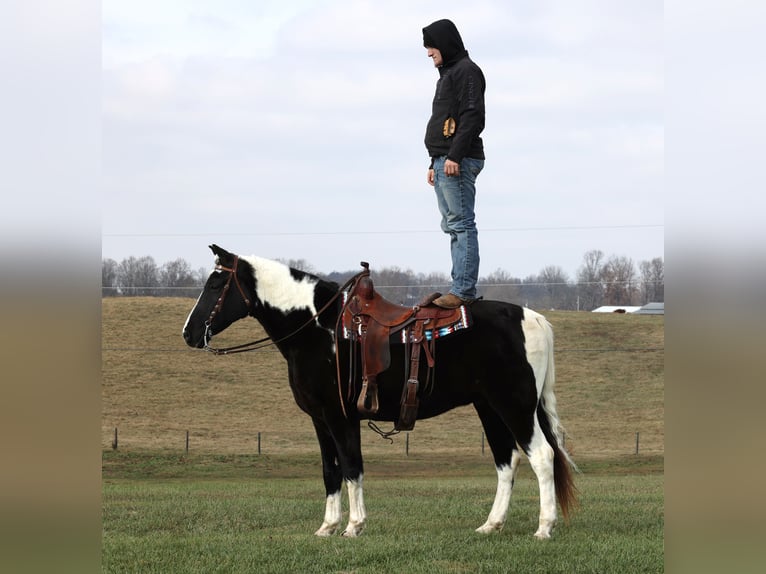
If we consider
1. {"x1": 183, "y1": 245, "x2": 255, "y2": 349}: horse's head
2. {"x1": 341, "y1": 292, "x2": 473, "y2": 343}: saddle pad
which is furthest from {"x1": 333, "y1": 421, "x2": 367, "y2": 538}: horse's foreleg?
{"x1": 183, "y1": 245, "x2": 255, "y2": 349}: horse's head

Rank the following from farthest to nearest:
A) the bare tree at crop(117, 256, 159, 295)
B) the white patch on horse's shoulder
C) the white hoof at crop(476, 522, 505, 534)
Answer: the bare tree at crop(117, 256, 159, 295), the white patch on horse's shoulder, the white hoof at crop(476, 522, 505, 534)

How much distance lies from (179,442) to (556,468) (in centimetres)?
2523

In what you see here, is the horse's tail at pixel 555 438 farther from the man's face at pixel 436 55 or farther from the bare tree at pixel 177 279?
the bare tree at pixel 177 279

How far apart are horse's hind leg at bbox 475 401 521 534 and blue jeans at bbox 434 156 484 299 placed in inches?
54.1

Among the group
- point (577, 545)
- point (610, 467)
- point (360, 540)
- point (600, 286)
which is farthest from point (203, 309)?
point (600, 286)

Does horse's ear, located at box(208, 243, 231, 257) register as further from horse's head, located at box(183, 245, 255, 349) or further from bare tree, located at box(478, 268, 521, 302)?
bare tree, located at box(478, 268, 521, 302)

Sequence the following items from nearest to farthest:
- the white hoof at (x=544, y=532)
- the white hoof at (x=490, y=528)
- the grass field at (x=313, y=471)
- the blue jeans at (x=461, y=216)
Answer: the grass field at (x=313, y=471), the white hoof at (x=544, y=532), the blue jeans at (x=461, y=216), the white hoof at (x=490, y=528)

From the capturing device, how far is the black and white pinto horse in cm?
883

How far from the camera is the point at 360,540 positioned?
8219 millimetres

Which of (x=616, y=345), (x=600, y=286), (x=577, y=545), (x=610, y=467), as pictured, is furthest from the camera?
(x=600, y=286)

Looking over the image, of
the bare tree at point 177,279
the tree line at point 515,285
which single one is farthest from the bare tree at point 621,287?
the bare tree at point 177,279

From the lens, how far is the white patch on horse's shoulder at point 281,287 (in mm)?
9109

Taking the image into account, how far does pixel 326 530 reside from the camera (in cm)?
888
